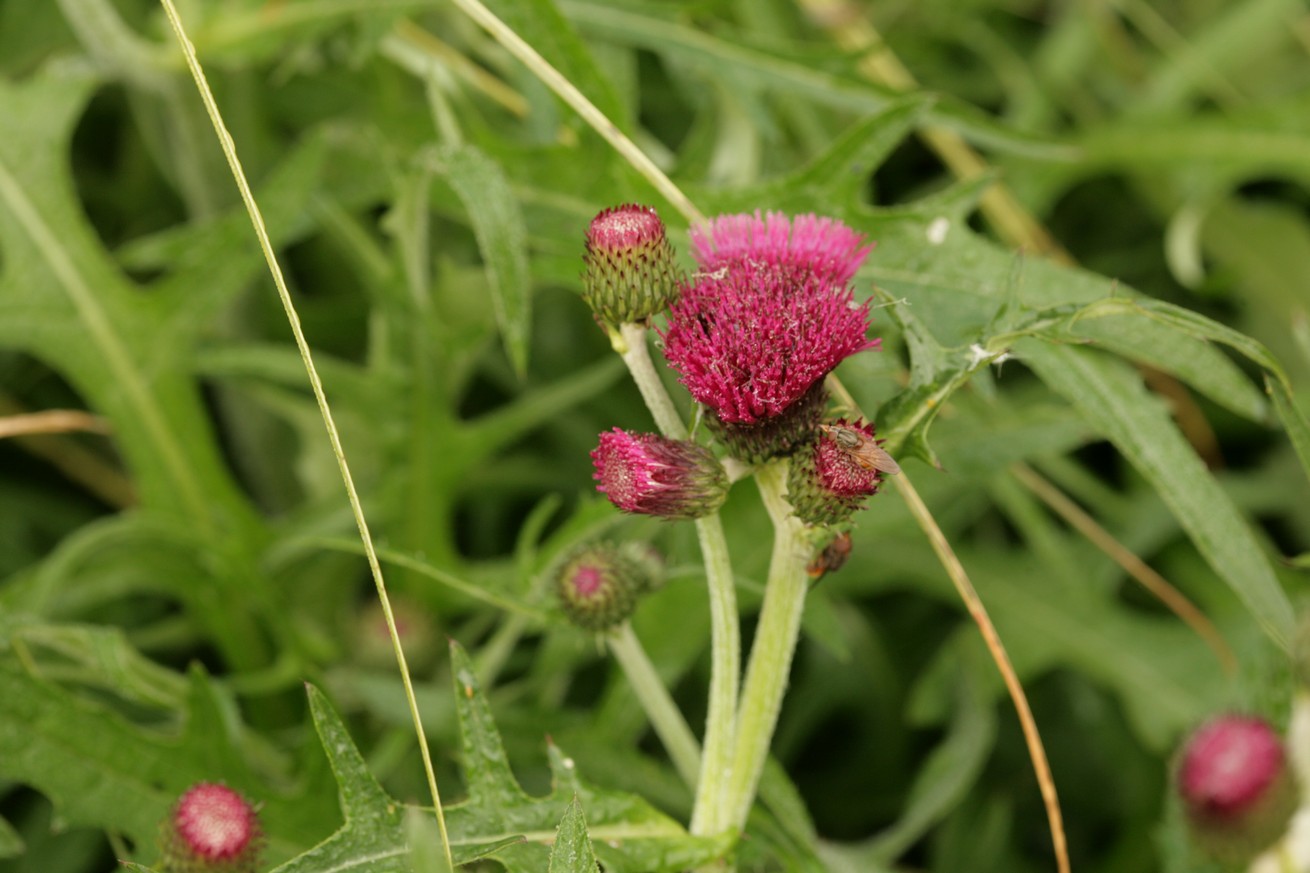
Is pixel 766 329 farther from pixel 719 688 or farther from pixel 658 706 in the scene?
pixel 658 706

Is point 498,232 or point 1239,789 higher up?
point 498,232


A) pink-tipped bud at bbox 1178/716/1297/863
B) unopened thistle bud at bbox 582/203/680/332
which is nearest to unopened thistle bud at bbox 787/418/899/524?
unopened thistle bud at bbox 582/203/680/332

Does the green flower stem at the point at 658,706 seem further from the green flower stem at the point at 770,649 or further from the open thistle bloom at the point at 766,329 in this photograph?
the open thistle bloom at the point at 766,329

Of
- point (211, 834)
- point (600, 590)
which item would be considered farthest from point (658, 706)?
point (211, 834)

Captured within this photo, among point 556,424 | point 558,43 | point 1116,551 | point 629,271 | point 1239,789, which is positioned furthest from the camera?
point 556,424

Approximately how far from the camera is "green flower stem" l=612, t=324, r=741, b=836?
49.9 inches

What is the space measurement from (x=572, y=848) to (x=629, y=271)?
524 mm

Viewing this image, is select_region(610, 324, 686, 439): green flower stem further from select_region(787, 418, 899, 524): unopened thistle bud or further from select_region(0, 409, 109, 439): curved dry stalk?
select_region(0, 409, 109, 439): curved dry stalk

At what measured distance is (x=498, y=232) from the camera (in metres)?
1.62

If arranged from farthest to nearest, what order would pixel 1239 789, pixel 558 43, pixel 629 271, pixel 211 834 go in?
pixel 558 43 < pixel 1239 789 < pixel 211 834 < pixel 629 271

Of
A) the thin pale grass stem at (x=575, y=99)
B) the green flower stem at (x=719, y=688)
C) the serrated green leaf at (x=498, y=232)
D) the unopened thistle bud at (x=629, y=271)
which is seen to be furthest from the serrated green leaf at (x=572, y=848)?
the thin pale grass stem at (x=575, y=99)

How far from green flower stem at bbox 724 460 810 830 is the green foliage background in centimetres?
9

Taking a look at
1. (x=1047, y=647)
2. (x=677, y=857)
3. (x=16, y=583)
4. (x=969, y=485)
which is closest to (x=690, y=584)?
(x=969, y=485)

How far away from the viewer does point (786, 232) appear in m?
1.28
